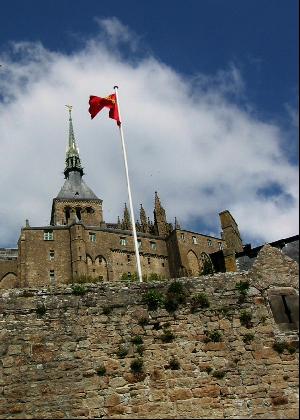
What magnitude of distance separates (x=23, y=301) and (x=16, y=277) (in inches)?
2769

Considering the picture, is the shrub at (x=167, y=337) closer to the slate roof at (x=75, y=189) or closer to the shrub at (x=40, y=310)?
the shrub at (x=40, y=310)

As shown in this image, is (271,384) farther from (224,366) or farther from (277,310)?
(277,310)

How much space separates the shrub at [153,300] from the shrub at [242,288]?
2.29m

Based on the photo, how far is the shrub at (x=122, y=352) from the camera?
11766mm

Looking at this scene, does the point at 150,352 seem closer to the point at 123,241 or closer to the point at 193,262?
the point at 123,241

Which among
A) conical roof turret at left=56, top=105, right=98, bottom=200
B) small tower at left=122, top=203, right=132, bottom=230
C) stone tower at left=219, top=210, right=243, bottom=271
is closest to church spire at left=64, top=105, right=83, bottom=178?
conical roof turret at left=56, top=105, right=98, bottom=200

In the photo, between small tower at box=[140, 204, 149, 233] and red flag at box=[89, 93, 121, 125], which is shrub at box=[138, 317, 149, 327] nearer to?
red flag at box=[89, 93, 121, 125]

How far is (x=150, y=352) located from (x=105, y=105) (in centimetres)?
1216

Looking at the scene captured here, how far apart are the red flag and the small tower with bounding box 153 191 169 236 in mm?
77297

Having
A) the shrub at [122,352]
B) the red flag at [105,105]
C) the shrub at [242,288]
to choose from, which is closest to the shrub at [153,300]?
the shrub at [122,352]

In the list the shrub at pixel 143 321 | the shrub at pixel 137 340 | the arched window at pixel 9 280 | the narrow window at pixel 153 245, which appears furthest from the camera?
the narrow window at pixel 153 245

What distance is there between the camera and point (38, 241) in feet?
266

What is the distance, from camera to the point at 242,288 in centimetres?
1314

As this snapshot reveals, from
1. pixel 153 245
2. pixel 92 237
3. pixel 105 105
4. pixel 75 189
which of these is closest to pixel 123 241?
pixel 92 237
